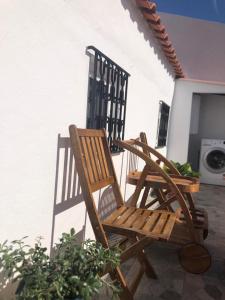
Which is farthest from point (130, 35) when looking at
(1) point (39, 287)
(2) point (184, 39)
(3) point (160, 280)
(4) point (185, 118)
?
(2) point (184, 39)

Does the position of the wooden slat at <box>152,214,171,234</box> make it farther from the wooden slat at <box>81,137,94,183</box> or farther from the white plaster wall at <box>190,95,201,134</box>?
the white plaster wall at <box>190,95,201,134</box>

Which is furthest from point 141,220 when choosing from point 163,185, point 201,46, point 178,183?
point 201,46

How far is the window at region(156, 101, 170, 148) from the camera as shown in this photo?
5.25 m

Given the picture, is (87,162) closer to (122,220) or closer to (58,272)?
(122,220)

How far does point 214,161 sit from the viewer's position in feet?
21.7

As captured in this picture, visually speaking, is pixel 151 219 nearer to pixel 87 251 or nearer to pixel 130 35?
pixel 87 251

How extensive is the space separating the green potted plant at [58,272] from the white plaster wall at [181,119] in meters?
5.22

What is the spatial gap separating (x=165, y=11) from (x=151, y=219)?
656 centimetres

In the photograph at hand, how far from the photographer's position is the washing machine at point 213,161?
21.2ft

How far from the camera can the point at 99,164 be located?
83.0 inches

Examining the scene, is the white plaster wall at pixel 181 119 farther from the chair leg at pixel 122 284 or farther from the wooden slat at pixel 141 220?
the chair leg at pixel 122 284

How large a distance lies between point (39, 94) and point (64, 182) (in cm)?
65

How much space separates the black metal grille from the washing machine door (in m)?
4.09

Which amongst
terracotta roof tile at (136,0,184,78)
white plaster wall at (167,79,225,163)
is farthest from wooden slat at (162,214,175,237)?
white plaster wall at (167,79,225,163)
